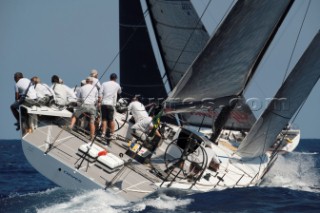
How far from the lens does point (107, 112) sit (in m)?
15.8

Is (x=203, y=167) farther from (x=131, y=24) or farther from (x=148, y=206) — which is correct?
(x=131, y=24)

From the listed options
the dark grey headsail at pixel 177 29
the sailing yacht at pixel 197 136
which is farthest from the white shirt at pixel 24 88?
the dark grey headsail at pixel 177 29

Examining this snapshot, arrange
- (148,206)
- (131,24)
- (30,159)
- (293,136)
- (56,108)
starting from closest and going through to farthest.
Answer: (148,206), (30,159), (56,108), (131,24), (293,136)

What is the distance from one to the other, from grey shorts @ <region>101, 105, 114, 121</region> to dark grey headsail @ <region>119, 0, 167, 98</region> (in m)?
7.88

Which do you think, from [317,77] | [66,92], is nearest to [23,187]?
[66,92]

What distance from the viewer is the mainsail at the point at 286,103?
17000mm

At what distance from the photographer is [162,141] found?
1634cm

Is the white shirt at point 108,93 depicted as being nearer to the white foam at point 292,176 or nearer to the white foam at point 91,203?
the white foam at point 91,203

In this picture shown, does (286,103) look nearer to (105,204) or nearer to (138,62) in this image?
(105,204)

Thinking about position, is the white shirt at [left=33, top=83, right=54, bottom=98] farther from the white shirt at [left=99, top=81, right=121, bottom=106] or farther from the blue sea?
the blue sea

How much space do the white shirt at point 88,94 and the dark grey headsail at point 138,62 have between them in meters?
7.94

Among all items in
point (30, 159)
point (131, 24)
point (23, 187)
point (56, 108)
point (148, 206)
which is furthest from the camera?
point (131, 24)

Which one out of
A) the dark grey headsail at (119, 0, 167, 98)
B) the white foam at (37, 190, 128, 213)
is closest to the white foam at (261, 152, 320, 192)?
the white foam at (37, 190, 128, 213)

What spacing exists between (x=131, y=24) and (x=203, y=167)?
964 cm
